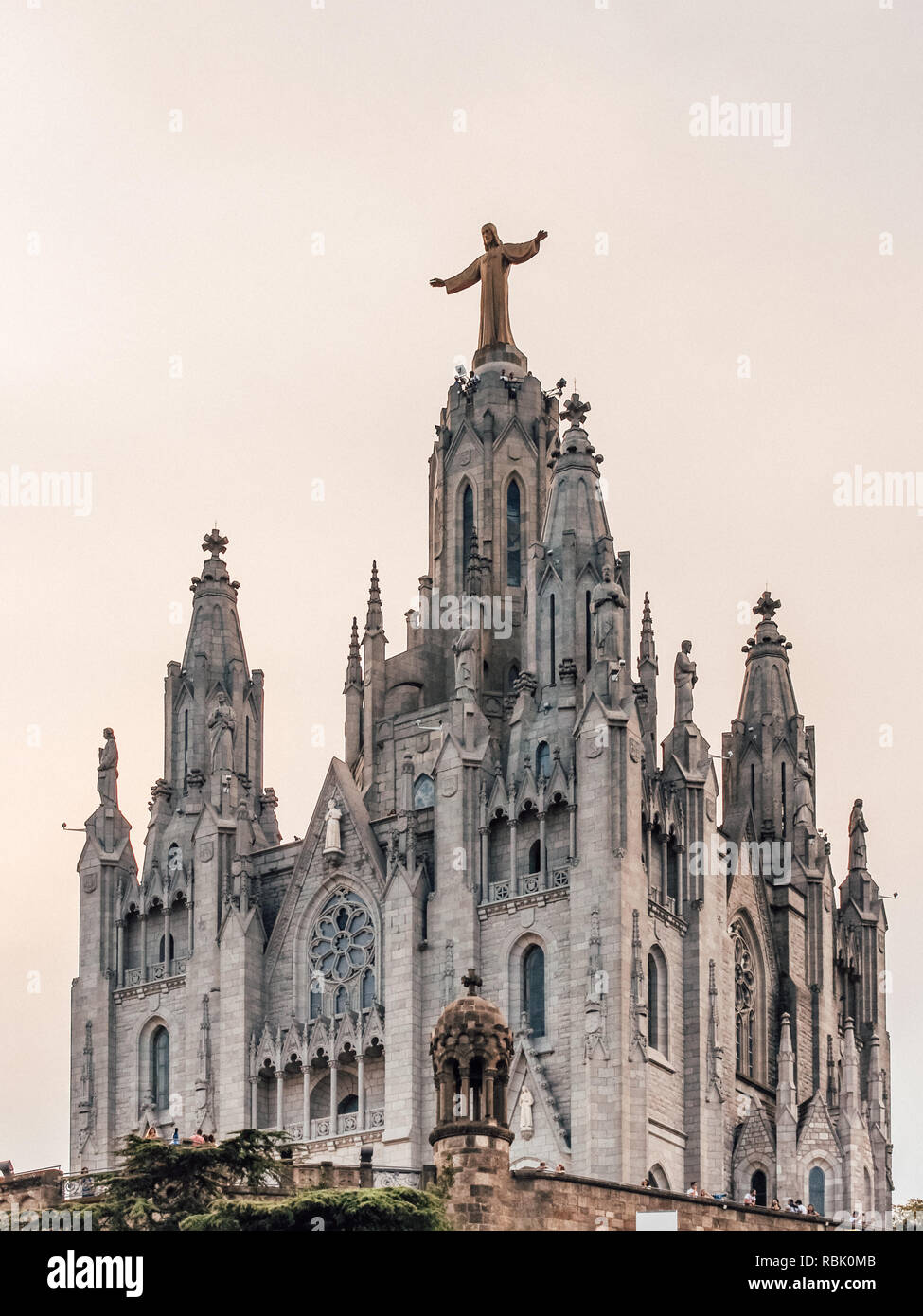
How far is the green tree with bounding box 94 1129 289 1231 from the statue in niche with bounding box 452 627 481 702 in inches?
913

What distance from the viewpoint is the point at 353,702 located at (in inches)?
3506

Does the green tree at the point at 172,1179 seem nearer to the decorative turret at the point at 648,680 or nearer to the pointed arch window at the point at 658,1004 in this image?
the pointed arch window at the point at 658,1004

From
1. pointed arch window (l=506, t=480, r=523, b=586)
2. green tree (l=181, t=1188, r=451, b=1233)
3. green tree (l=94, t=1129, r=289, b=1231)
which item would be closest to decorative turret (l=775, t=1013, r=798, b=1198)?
pointed arch window (l=506, t=480, r=523, b=586)

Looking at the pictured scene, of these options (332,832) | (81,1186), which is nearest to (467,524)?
(332,832)

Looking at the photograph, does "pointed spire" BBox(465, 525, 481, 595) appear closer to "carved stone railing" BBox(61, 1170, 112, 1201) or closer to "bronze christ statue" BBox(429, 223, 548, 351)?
"bronze christ statue" BBox(429, 223, 548, 351)

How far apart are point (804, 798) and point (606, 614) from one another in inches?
468

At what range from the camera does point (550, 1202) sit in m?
56.8

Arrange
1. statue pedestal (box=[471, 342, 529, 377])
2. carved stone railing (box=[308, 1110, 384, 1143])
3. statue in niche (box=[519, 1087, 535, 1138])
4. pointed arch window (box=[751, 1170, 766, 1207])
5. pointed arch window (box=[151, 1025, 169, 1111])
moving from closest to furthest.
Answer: statue in niche (box=[519, 1087, 535, 1138]) → carved stone railing (box=[308, 1110, 384, 1143]) → pointed arch window (box=[751, 1170, 766, 1207]) → pointed arch window (box=[151, 1025, 169, 1111]) → statue pedestal (box=[471, 342, 529, 377])

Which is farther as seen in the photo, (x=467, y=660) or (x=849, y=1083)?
(x=849, y=1083)

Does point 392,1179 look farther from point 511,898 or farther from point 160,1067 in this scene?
point 160,1067

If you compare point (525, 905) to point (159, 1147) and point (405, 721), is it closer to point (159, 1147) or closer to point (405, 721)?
point (405, 721)

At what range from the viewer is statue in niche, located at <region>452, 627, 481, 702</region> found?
81.0m

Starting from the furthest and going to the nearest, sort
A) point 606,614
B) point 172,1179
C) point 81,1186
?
point 606,614 < point 81,1186 < point 172,1179
